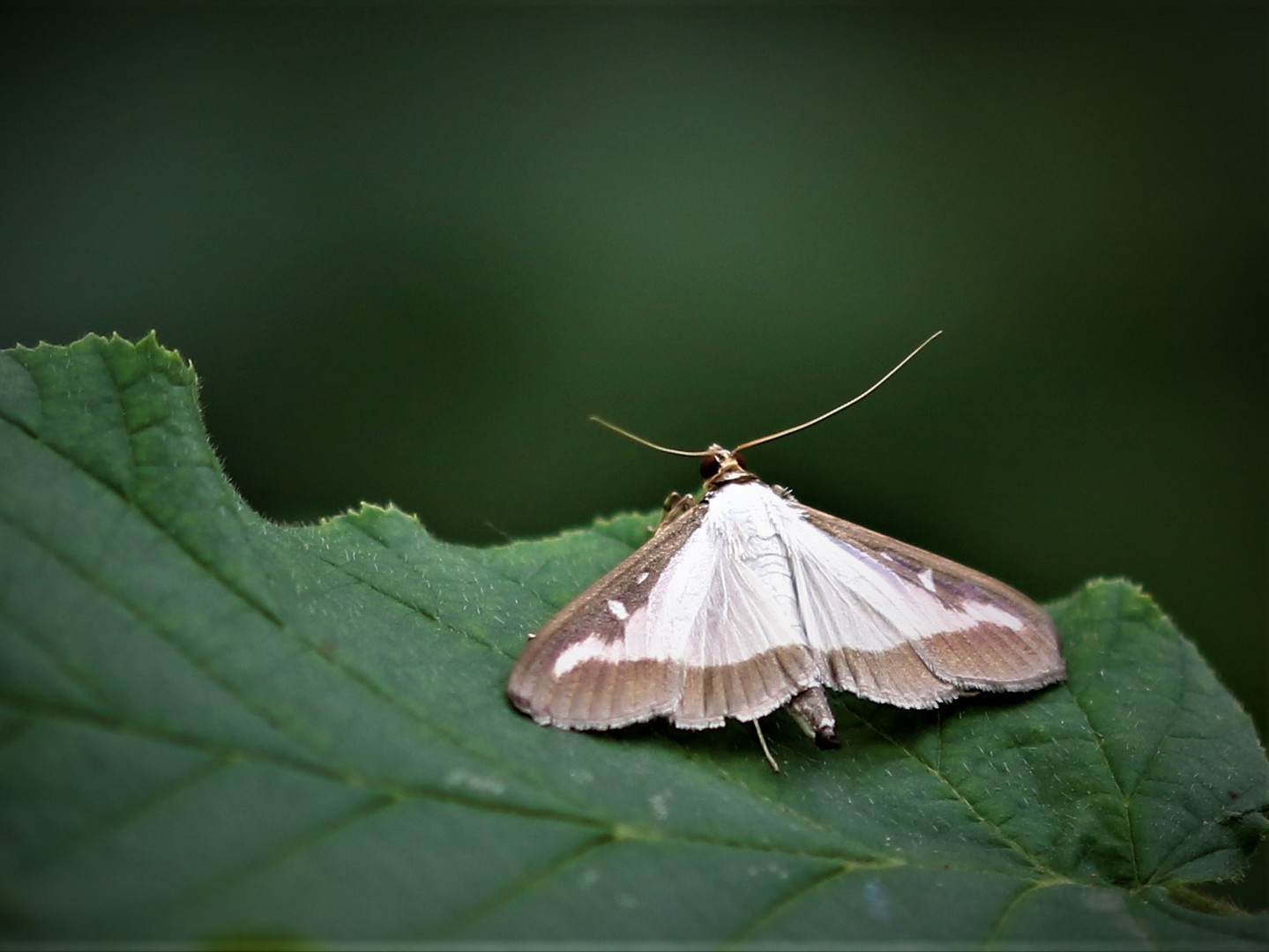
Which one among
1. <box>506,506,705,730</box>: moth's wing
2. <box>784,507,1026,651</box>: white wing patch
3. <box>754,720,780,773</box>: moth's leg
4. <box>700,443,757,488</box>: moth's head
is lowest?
<box>754,720,780,773</box>: moth's leg

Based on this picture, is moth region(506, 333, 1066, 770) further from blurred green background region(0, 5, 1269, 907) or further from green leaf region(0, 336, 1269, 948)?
blurred green background region(0, 5, 1269, 907)

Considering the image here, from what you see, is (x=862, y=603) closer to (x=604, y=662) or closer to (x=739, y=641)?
(x=739, y=641)

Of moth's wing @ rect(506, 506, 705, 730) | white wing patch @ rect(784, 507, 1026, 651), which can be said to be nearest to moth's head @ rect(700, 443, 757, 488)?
white wing patch @ rect(784, 507, 1026, 651)

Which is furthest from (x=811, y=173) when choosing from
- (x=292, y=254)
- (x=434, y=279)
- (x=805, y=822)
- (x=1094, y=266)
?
(x=805, y=822)

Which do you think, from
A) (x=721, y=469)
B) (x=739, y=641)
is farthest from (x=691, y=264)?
(x=739, y=641)

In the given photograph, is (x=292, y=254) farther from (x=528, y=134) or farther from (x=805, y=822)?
(x=805, y=822)
